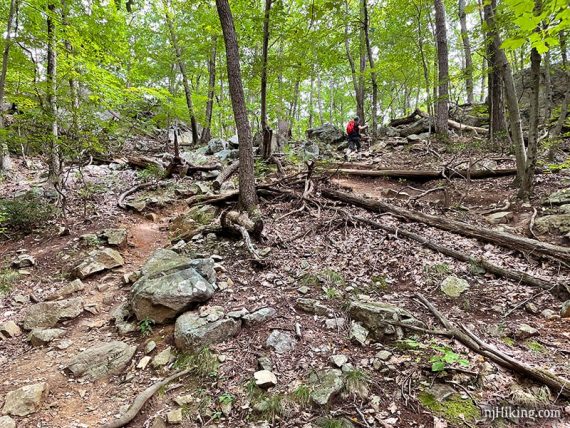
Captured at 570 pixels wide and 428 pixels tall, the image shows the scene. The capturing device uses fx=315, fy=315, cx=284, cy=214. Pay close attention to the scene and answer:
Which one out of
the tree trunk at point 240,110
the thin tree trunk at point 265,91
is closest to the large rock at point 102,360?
the tree trunk at point 240,110

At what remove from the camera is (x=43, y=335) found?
4613mm

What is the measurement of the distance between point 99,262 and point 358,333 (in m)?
5.41

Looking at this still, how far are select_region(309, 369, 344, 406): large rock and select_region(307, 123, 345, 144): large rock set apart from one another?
566 inches

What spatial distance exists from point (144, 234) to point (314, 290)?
550cm

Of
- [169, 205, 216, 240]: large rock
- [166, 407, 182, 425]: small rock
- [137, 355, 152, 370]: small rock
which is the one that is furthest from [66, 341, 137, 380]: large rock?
[169, 205, 216, 240]: large rock

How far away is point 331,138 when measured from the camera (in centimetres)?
1669

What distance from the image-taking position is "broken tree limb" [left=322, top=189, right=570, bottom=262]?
4.91 m

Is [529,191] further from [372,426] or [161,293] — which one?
[161,293]

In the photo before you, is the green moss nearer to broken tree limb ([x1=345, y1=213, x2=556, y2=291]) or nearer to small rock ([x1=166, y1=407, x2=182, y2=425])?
small rock ([x1=166, y1=407, x2=182, y2=425])

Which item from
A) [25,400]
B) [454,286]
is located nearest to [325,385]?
[454,286]

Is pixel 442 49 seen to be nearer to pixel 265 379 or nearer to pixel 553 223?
pixel 553 223

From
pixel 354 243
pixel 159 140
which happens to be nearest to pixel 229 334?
pixel 354 243

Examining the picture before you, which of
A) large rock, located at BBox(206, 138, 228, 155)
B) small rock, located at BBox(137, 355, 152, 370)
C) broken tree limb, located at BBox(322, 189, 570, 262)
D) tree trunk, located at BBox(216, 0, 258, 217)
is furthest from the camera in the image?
large rock, located at BBox(206, 138, 228, 155)

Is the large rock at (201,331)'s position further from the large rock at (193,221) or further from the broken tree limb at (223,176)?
the broken tree limb at (223,176)
